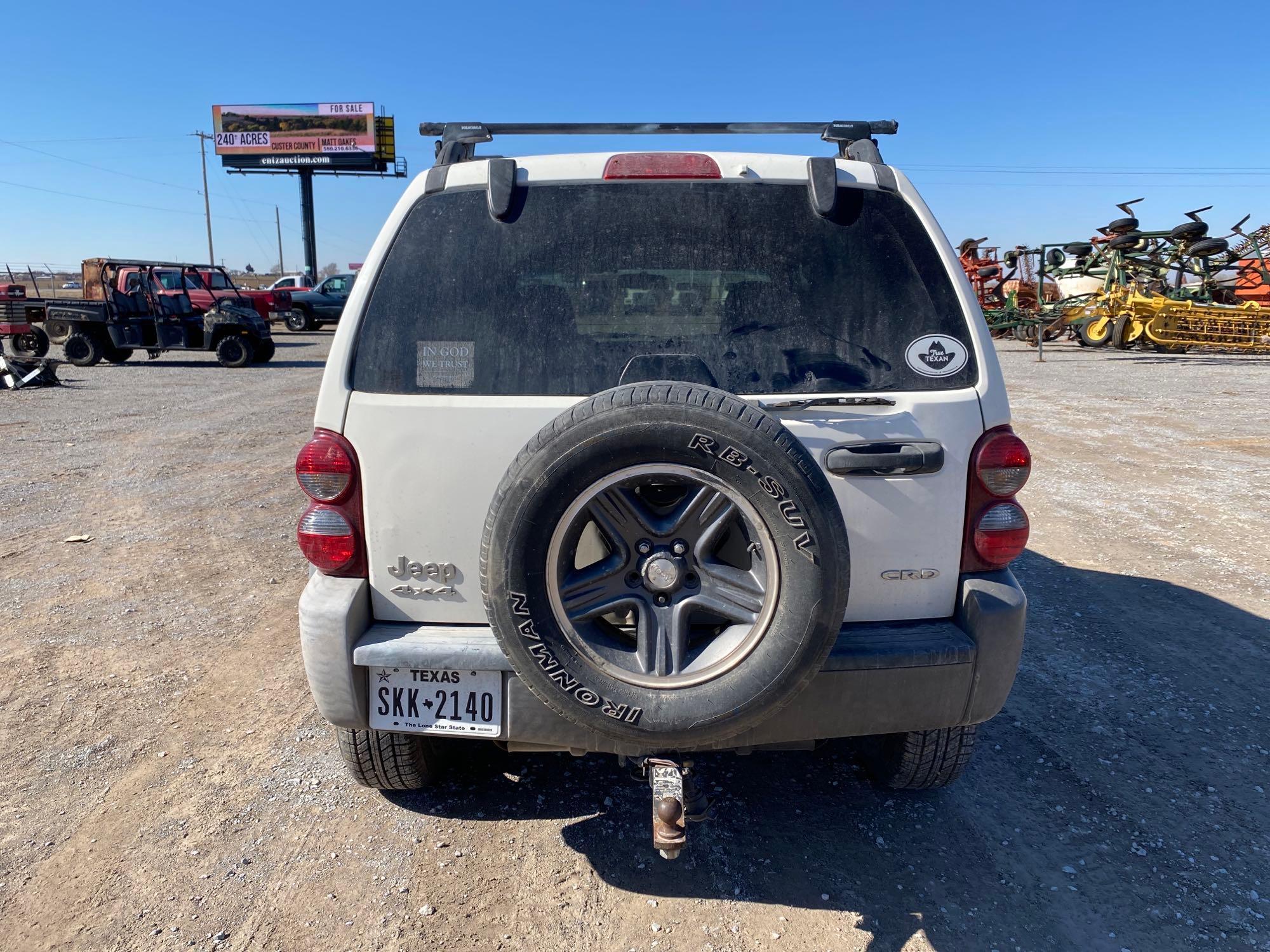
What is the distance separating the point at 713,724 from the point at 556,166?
5.38 ft

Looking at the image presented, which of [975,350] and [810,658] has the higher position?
[975,350]

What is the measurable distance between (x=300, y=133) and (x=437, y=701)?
54.4 meters

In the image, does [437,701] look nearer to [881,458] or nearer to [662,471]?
[662,471]

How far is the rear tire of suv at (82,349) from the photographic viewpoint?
17609mm

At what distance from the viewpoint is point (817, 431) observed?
232 cm

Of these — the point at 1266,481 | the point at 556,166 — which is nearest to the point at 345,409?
the point at 556,166

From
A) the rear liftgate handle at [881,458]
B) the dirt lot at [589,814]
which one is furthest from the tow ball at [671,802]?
the rear liftgate handle at [881,458]

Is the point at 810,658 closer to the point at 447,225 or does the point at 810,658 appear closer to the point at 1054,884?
the point at 1054,884

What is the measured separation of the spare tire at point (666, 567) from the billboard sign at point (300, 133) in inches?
2066

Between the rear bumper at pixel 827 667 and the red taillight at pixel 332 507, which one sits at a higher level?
the red taillight at pixel 332 507

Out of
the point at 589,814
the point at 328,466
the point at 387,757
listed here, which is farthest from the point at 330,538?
the point at 589,814

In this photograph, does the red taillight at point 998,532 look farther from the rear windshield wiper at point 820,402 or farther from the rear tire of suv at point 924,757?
the rear tire of suv at point 924,757

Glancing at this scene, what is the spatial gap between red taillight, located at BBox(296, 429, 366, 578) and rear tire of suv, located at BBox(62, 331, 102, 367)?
1860 cm

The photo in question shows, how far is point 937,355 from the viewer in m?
2.46
